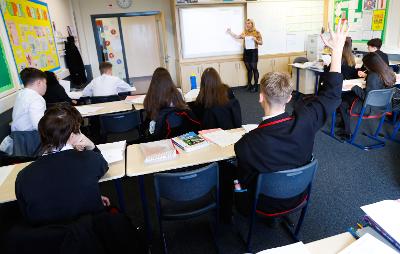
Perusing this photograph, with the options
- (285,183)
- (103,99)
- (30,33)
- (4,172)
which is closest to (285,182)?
(285,183)

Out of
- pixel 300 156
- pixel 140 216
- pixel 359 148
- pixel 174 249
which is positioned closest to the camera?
pixel 300 156

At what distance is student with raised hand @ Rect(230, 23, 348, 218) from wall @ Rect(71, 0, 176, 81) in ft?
21.8

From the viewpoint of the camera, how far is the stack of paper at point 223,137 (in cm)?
216

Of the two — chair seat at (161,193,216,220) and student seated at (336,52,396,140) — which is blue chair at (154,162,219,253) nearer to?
chair seat at (161,193,216,220)

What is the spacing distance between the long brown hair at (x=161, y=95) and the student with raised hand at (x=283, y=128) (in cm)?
117

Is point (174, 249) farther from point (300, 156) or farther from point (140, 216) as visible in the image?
point (300, 156)

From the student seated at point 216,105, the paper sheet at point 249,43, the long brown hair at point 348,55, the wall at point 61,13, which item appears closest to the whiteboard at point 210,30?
the paper sheet at point 249,43

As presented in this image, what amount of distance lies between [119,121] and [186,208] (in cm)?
171

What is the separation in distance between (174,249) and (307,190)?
3.44 feet

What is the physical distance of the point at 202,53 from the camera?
7266 millimetres

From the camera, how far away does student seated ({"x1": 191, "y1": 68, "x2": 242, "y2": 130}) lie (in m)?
2.61

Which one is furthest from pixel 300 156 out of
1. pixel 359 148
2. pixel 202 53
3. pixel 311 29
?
pixel 311 29

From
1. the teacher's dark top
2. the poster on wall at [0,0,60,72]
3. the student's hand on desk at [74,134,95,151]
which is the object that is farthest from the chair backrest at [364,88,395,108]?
the poster on wall at [0,0,60,72]

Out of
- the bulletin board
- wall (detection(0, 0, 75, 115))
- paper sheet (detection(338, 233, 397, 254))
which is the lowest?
paper sheet (detection(338, 233, 397, 254))
